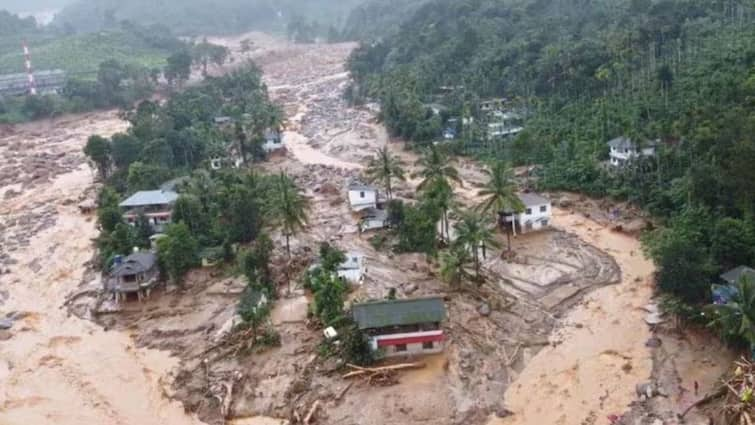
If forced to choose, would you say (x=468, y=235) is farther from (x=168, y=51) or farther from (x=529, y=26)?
(x=168, y=51)

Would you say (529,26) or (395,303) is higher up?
(529,26)

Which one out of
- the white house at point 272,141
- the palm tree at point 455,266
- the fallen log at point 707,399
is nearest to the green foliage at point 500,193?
the palm tree at point 455,266

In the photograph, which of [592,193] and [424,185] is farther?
[592,193]

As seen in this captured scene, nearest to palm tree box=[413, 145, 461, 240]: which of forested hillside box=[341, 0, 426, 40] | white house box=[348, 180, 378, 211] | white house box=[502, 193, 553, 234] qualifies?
white house box=[502, 193, 553, 234]

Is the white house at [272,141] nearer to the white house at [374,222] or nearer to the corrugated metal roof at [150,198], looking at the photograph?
the corrugated metal roof at [150,198]

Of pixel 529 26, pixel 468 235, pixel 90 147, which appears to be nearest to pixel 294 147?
pixel 90 147
